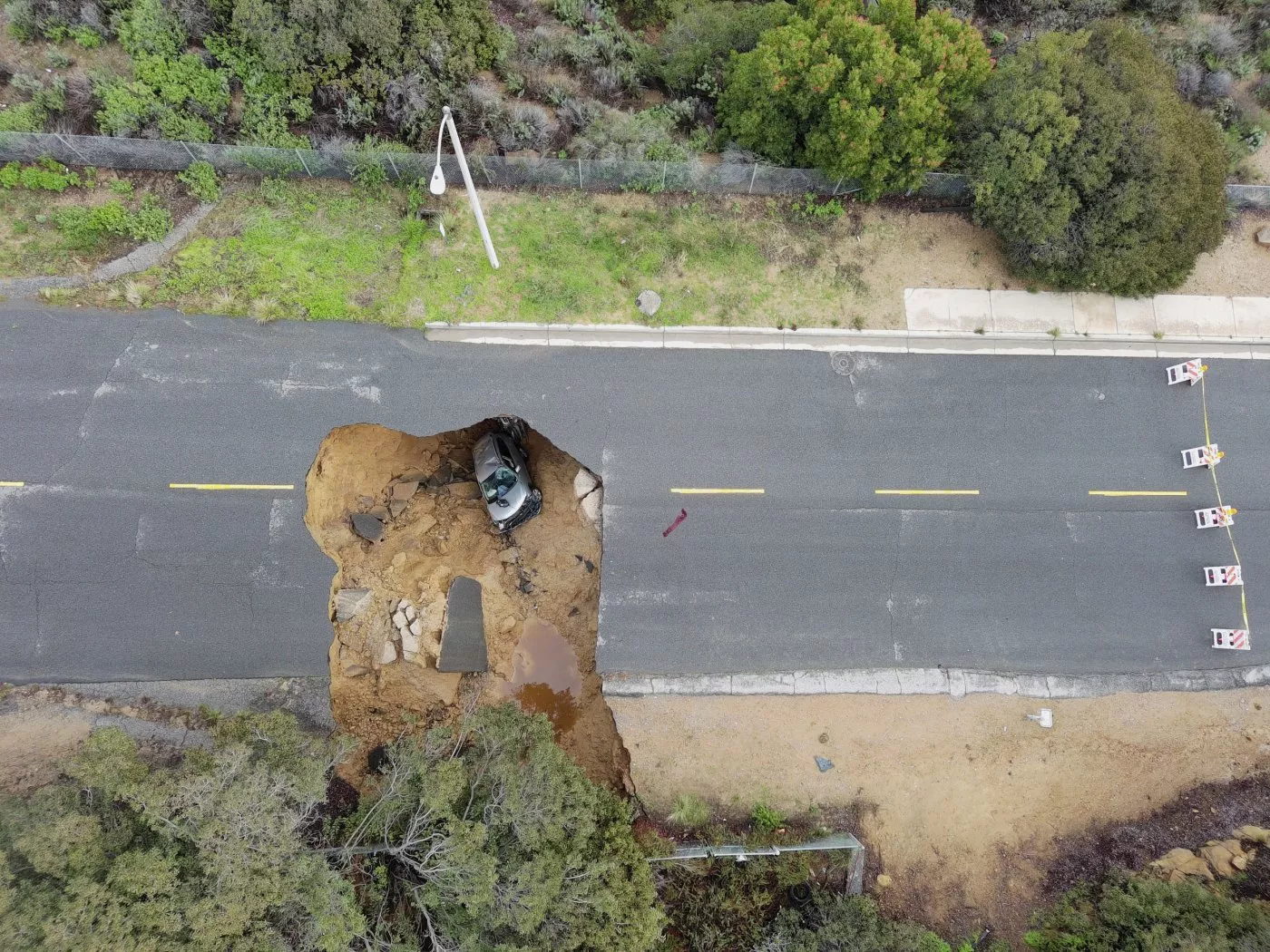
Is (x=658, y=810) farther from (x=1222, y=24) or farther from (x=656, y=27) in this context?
(x=1222, y=24)

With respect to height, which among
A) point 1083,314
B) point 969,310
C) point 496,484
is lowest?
point 496,484

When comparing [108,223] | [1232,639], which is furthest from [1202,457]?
[108,223]

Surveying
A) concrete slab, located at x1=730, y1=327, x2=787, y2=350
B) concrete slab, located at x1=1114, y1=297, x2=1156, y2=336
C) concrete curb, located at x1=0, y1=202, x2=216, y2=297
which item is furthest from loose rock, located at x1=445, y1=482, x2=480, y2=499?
concrete slab, located at x1=1114, y1=297, x2=1156, y2=336

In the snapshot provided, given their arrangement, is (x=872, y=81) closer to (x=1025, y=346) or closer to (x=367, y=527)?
(x=1025, y=346)

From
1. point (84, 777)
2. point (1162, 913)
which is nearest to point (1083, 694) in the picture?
point (1162, 913)

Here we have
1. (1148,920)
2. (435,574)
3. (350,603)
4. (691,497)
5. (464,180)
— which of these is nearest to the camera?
(1148,920)

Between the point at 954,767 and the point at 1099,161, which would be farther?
the point at 1099,161

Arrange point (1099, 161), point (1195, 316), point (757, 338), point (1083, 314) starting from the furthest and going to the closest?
point (1195, 316), point (1083, 314), point (757, 338), point (1099, 161)

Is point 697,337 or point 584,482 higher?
point 697,337
